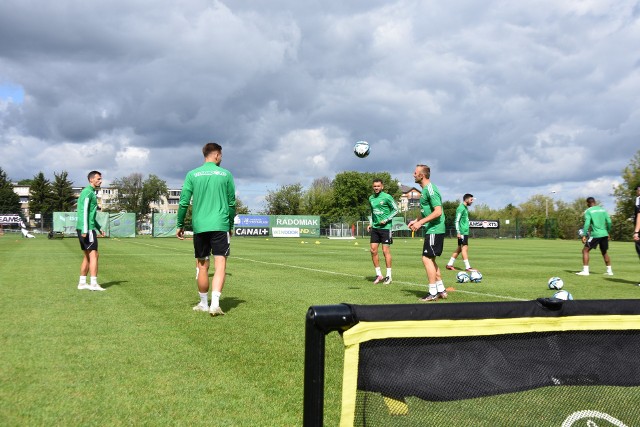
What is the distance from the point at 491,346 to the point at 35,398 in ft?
10.5

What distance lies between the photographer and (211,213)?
698cm

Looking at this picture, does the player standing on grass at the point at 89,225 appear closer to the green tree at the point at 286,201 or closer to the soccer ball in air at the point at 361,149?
the soccer ball in air at the point at 361,149

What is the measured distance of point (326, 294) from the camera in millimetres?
9141

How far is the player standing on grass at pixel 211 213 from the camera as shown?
6.98 metres

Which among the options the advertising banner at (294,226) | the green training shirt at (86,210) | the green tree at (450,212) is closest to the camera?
the green training shirt at (86,210)

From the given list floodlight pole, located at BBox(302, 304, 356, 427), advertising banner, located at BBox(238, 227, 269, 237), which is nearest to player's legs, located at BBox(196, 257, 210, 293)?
floodlight pole, located at BBox(302, 304, 356, 427)

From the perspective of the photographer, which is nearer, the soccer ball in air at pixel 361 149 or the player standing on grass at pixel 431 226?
the player standing on grass at pixel 431 226

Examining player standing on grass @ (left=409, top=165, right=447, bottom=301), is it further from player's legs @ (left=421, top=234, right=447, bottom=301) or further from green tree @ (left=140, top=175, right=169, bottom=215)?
green tree @ (left=140, top=175, right=169, bottom=215)

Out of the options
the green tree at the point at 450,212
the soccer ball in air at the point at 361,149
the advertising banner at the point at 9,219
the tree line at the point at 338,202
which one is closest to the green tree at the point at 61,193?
the tree line at the point at 338,202

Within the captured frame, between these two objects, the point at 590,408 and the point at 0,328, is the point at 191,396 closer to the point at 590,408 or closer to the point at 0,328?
the point at 590,408

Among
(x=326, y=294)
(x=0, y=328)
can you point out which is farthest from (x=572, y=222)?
(x=0, y=328)

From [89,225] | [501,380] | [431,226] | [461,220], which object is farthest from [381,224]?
[501,380]

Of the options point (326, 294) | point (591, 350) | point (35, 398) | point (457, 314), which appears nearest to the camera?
point (457, 314)

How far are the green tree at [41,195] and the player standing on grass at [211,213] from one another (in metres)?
98.5
